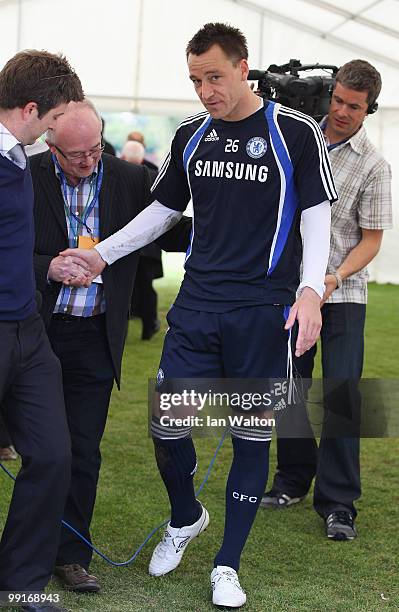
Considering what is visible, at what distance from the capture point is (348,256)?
425 cm

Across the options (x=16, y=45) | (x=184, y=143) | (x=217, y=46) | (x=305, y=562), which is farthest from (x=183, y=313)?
(x=16, y=45)

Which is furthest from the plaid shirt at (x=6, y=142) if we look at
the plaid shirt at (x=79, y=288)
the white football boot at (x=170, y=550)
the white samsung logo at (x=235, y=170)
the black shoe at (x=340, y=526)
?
the black shoe at (x=340, y=526)

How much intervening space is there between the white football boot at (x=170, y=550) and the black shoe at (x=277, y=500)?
0.93 meters

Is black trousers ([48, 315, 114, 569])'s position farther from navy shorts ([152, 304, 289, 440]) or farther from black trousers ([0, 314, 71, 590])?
black trousers ([0, 314, 71, 590])

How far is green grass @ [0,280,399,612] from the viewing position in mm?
3475

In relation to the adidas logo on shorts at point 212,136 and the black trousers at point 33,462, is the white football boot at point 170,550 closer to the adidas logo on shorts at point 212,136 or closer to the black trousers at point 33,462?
the black trousers at point 33,462

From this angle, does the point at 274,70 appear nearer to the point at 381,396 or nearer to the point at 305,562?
the point at 305,562

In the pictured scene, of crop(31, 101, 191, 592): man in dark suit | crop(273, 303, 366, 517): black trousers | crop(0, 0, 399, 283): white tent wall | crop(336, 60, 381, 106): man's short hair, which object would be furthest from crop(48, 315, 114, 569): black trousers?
crop(0, 0, 399, 283): white tent wall

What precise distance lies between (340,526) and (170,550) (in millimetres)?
868

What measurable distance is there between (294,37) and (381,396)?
7.84 metres

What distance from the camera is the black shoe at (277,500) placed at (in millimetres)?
4629

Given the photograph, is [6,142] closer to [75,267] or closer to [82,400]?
[75,267]

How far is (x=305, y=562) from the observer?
12.9 feet

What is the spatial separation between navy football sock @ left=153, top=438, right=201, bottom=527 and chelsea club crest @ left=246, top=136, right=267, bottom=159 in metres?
1.00
